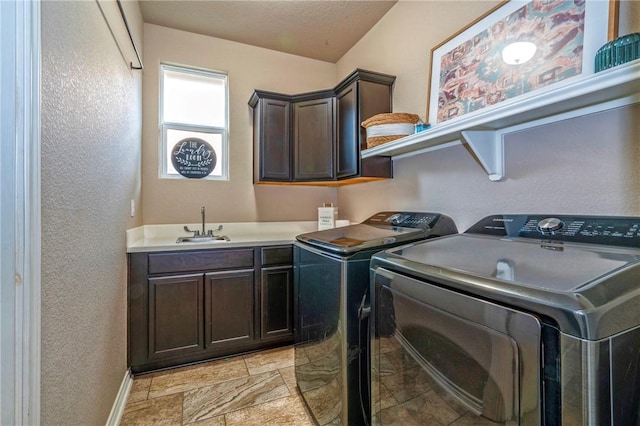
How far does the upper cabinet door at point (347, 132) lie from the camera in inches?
93.7

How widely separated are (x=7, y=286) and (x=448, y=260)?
1236 millimetres

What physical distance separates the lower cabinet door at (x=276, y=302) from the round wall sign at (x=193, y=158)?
1178 mm

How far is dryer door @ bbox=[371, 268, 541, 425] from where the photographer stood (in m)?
0.67

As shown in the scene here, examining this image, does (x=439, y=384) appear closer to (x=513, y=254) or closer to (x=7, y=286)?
(x=513, y=254)

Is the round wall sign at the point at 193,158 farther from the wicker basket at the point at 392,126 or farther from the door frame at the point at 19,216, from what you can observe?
the door frame at the point at 19,216

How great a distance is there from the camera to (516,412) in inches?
26.3

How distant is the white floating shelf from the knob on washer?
14.0 inches

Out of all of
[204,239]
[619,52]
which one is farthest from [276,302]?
[619,52]

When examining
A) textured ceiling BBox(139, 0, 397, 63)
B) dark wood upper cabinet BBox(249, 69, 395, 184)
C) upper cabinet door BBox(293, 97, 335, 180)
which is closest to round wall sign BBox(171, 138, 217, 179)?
dark wood upper cabinet BBox(249, 69, 395, 184)

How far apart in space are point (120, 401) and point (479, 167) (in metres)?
2.46

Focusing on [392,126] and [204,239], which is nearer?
[392,126]

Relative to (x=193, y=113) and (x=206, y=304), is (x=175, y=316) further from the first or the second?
(x=193, y=113)

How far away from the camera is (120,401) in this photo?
171 cm

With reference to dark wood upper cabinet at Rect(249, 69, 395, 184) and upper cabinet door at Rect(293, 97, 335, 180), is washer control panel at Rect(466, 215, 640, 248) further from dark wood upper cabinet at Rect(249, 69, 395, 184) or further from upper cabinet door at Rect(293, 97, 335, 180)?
upper cabinet door at Rect(293, 97, 335, 180)
